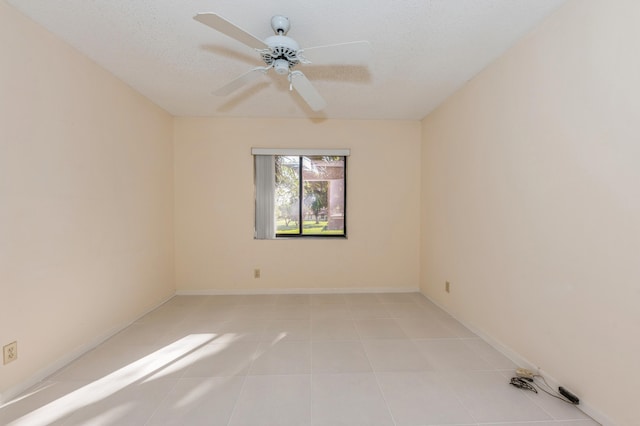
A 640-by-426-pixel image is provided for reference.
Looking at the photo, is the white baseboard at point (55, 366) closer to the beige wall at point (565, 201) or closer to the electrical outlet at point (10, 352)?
the electrical outlet at point (10, 352)

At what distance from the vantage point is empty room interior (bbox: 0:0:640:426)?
146cm

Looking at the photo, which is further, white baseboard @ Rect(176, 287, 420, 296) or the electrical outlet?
white baseboard @ Rect(176, 287, 420, 296)

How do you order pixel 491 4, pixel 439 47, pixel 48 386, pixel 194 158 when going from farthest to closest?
pixel 194 158 < pixel 439 47 < pixel 48 386 < pixel 491 4

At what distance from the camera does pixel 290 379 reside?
182 centimetres

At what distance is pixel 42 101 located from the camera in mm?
1815

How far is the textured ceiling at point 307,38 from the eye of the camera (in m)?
1.63

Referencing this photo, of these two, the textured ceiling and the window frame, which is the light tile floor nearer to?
the window frame

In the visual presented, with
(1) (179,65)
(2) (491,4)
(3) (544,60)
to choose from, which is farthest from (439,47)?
(1) (179,65)

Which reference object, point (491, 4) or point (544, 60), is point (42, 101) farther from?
point (544, 60)

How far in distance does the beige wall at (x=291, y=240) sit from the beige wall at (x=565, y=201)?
1.19 metres

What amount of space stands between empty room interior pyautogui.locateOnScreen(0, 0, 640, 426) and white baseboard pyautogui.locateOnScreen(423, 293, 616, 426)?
0.04 feet

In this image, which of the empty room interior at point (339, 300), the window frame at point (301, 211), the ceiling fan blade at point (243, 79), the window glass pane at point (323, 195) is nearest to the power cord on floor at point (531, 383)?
the empty room interior at point (339, 300)

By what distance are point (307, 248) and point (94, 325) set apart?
2311 millimetres

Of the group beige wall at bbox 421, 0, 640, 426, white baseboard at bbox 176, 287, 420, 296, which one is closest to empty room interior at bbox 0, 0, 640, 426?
beige wall at bbox 421, 0, 640, 426
